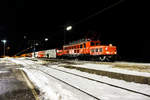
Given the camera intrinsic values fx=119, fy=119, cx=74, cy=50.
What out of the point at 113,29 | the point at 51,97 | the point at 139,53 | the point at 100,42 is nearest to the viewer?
the point at 51,97

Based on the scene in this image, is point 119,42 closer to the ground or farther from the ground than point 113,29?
closer to the ground

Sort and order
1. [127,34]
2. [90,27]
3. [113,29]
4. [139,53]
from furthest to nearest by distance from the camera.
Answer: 1. [90,27]
2. [113,29]
3. [127,34]
4. [139,53]

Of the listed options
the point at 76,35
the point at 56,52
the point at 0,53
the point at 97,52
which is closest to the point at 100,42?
the point at 97,52

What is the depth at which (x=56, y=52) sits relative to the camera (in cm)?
3450

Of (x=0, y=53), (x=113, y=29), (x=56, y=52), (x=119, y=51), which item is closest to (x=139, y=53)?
(x=119, y=51)

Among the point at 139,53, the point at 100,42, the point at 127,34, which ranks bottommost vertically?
the point at 139,53

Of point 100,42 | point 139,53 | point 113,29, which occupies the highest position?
point 113,29

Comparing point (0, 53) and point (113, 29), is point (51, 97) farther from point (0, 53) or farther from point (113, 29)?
point (0, 53)

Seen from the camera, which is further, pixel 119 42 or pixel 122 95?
pixel 119 42

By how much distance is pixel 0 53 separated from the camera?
109062mm

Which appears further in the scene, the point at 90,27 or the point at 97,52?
the point at 90,27

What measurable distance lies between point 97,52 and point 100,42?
79.1 inches

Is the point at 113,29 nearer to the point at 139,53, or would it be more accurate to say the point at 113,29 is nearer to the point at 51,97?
the point at 139,53

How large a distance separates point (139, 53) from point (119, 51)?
418cm
